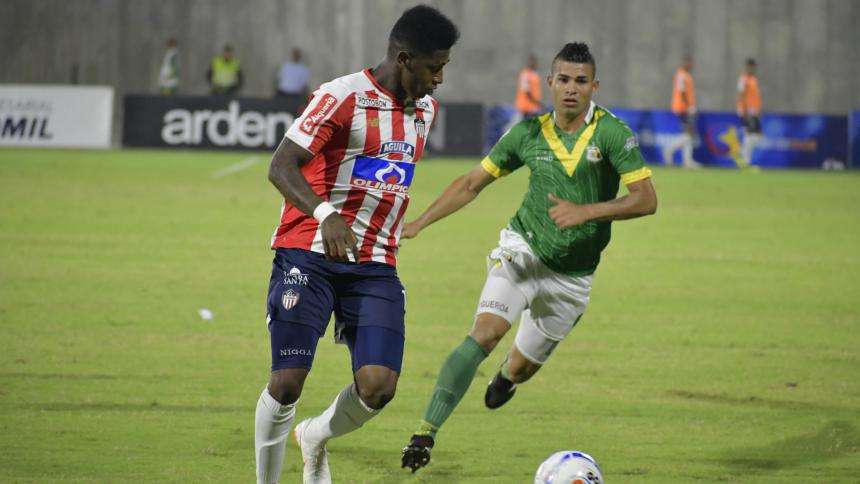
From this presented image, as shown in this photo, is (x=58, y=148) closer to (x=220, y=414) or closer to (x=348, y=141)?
(x=220, y=414)

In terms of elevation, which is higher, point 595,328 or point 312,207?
point 312,207

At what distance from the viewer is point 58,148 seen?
94.5 feet

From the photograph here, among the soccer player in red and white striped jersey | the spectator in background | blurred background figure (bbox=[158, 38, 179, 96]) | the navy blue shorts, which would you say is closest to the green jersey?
the soccer player in red and white striped jersey

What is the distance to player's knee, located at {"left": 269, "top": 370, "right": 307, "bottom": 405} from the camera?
561cm

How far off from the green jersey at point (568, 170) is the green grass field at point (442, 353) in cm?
115

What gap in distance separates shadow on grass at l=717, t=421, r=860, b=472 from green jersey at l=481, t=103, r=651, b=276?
1398 millimetres

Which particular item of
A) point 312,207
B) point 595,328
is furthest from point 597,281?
point 312,207

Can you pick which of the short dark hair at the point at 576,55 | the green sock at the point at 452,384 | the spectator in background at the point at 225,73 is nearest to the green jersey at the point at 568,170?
the short dark hair at the point at 576,55

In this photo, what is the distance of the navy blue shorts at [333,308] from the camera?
18.6 ft

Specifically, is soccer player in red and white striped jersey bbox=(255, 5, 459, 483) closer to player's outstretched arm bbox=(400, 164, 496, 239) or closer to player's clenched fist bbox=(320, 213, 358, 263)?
player's clenched fist bbox=(320, 213, 358, 263)

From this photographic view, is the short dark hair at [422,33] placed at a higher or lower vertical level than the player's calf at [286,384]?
higher

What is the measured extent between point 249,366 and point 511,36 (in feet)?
88.6

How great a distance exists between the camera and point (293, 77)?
110ft

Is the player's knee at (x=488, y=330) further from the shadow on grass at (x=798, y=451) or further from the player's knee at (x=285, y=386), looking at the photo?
the player's knee at (x=285, y=386)
